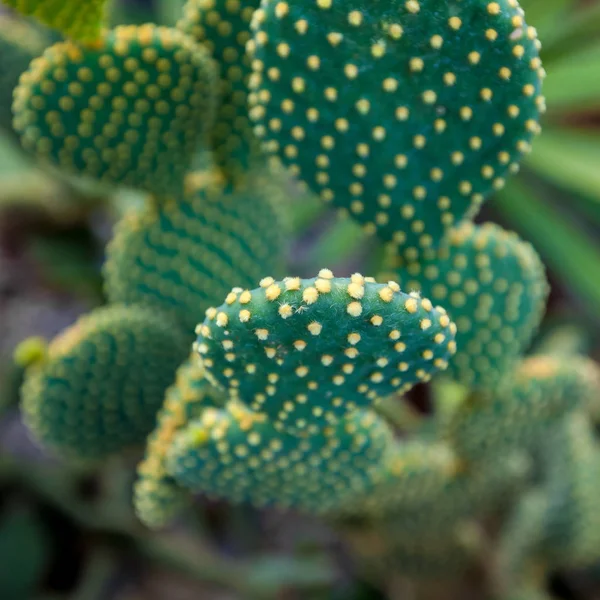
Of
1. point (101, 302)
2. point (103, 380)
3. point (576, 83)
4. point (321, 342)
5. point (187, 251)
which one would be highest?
point (576, 83)

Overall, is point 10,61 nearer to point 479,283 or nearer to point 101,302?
point 479,283

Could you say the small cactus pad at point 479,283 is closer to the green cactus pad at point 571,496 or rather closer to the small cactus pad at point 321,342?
the small cactus pad at point 321,342

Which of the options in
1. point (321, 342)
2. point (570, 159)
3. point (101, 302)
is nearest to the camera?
point (321, 342)

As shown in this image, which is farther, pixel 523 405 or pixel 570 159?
pixel 570 159

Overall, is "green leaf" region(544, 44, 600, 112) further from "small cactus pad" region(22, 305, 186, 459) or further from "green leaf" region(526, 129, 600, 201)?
"small cactus pad" region(22, 305, 186, 459)

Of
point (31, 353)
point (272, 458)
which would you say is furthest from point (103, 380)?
point (272, 458)

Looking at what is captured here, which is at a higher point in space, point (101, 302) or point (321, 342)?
point (321, 342)

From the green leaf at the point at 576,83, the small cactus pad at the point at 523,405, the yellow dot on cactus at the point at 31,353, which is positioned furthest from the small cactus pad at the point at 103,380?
the green leaf at the point at 576,83
